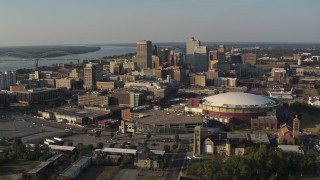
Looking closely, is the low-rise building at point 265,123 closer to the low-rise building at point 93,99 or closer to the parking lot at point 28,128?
the parking lot at point 28,128

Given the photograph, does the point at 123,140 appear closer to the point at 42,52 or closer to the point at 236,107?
the point at 236,107

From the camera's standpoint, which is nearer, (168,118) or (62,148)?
(62,148)

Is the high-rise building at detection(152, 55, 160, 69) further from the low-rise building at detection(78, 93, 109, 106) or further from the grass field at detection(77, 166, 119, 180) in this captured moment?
the grass field at detection(77, 166, 119, 180)

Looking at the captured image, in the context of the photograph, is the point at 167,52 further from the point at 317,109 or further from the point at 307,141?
the point at 307,141

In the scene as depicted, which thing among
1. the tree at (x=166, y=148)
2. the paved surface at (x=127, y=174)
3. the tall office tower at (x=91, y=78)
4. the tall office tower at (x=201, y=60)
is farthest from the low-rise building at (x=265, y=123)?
the tall office tower at (x=201, y=60)

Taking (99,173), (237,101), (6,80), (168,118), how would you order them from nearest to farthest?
(99,173) → (168,118) → (237,101) → (6,80)

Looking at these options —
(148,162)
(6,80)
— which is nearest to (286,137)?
(148,162)

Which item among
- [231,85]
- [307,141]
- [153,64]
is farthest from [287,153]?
[153,64]
